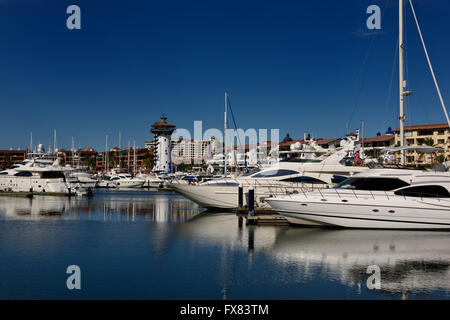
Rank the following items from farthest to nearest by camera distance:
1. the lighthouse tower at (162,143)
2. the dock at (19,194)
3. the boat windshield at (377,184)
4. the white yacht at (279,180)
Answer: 1. the lighthouse tower at (162,143)
2. the dock at (19,194)
3. the white yacht at (279,180)
4. the boat windshield at (377,184)

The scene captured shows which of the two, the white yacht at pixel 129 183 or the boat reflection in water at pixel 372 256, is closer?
the boat reflection in water at pixel 372 256

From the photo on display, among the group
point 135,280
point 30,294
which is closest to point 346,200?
point 135,280

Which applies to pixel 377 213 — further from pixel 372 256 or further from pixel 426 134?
pixel 426 134

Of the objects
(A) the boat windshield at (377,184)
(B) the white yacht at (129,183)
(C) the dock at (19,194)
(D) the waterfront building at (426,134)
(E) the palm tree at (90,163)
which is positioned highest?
(D) the waterfront building at (426,134)

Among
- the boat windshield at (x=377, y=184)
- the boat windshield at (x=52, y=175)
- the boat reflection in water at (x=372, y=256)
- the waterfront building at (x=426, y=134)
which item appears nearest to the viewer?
the boat reflection in water at (x=372, y=256)

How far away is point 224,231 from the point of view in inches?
891

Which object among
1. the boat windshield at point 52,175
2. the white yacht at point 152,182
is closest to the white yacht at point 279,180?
the boat windshield at point 52,175

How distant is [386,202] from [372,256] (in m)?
4.95

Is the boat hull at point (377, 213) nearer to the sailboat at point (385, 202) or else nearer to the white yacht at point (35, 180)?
the sailboat at point (385, 202)

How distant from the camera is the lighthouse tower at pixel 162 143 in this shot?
13538 cm

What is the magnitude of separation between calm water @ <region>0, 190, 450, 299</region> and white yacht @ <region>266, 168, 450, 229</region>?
25.0 inches

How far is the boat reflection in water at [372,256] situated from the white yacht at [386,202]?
0.59 meters

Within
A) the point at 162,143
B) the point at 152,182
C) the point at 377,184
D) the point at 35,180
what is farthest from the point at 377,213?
the point at 162,143

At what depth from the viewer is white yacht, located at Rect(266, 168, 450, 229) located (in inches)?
795
